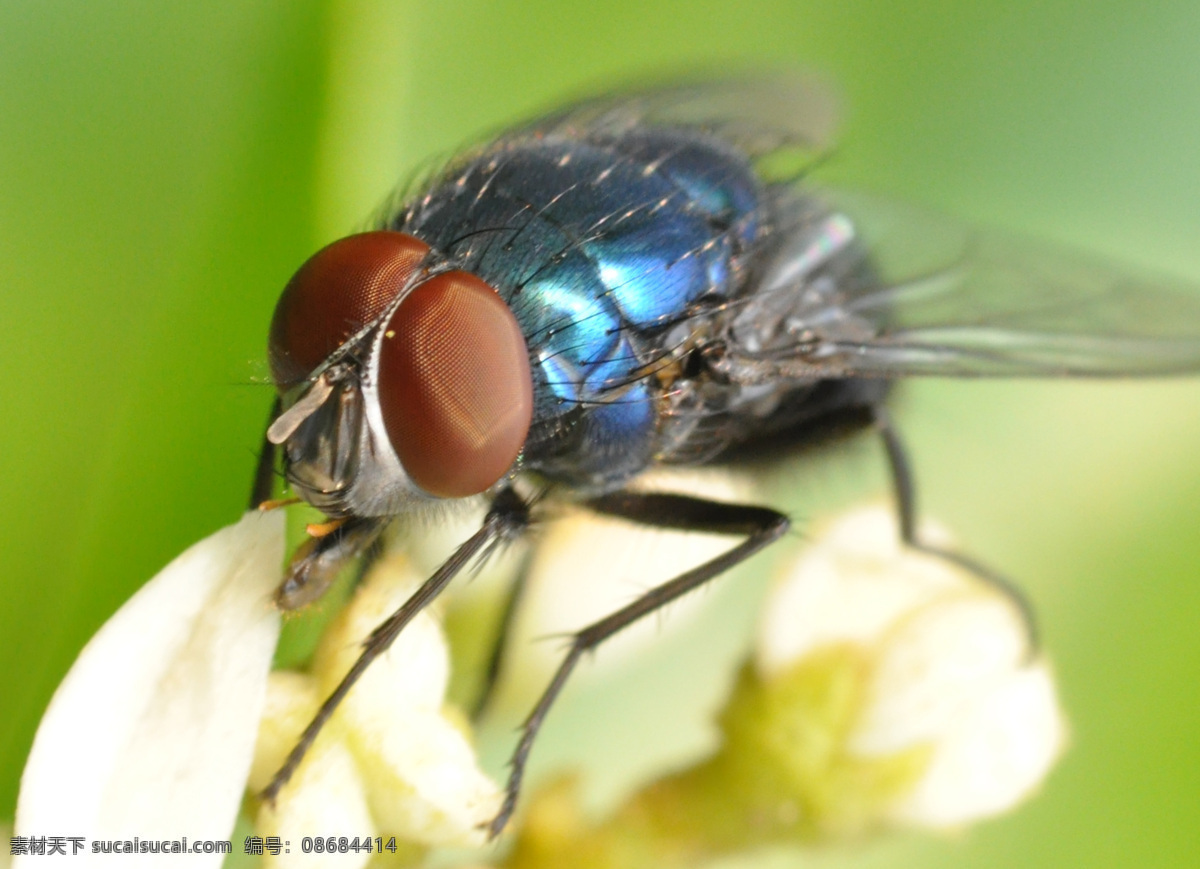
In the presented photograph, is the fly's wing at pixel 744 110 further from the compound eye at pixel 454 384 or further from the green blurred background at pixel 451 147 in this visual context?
the compound eye at pixel 454 384

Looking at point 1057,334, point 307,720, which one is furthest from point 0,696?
point 1057,334

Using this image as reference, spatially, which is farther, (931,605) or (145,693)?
(931,605)

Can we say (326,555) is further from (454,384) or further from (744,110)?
(744,110)

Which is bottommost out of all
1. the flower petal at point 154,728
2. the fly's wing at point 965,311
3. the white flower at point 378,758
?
the white flower at point 378,758

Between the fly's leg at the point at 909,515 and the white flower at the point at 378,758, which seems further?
the fly's leg at the point at 909,515

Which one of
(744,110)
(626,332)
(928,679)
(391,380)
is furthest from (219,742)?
(744,110)

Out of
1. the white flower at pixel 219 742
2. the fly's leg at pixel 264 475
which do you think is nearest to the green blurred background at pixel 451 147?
the fly's leg at pixel 264 475

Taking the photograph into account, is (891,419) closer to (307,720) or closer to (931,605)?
(931,605)
